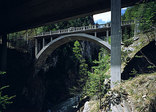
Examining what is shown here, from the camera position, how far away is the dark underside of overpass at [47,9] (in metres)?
4.76

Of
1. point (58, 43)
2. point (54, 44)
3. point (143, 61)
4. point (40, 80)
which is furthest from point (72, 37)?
point (143, 61)

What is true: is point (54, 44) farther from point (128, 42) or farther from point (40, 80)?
point (128, 42)

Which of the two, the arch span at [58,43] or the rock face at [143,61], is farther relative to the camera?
the arch span at [58,43]

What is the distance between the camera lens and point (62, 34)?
1324 cm

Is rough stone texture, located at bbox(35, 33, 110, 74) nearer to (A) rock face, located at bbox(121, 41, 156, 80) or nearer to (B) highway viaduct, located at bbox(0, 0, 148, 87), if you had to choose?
(A) rock face, located at bbox(121, 41, 156, 80)

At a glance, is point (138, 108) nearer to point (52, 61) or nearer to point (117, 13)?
point (117, 13)

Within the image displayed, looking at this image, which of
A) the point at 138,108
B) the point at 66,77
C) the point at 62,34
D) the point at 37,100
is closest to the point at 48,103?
the point at 37,100

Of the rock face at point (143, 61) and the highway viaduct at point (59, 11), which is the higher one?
the highway viaduct at point (59, 11)

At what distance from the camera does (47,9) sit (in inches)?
208

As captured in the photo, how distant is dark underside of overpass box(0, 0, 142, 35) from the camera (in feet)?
15.6

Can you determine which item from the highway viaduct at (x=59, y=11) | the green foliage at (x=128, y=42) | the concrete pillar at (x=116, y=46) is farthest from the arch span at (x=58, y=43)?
the highway viaduct at (x=59, y=11)

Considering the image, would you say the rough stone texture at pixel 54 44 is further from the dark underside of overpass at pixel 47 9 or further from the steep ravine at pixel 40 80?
the dark underside of overpass at pixel 47 9

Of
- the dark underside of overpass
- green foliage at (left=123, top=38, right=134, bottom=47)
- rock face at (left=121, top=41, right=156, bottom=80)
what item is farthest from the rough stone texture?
the dark underside of overpass

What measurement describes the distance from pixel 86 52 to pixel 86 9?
61.5ft
